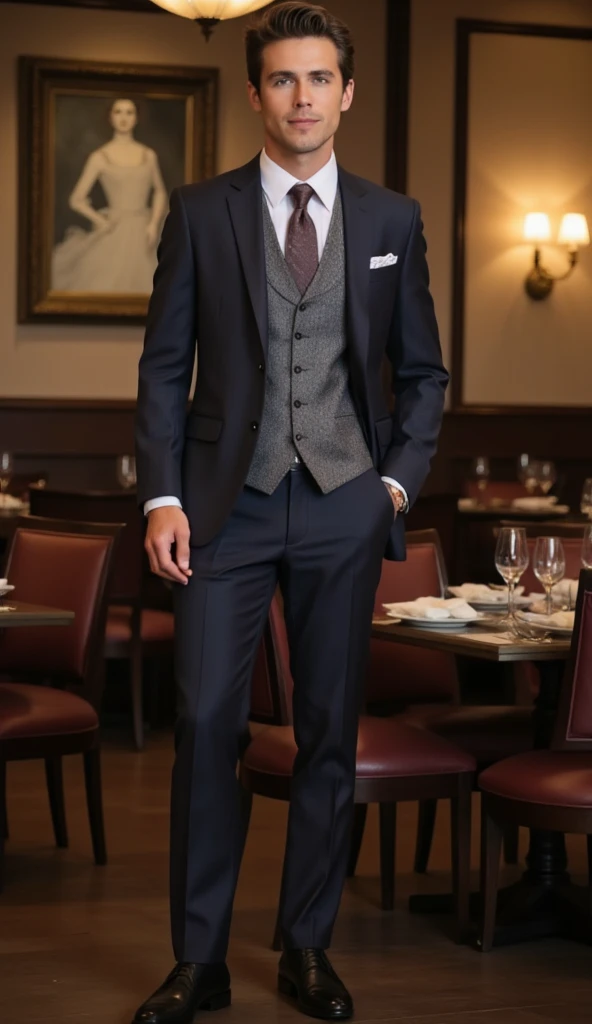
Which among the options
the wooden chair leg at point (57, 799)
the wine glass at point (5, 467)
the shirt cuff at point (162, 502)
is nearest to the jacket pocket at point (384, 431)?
the shirt cuff at point (162, 502)

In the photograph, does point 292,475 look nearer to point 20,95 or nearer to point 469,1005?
point 469,1005

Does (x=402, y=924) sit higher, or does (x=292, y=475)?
(x=292, y=475)

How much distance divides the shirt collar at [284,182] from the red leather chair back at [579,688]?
37.3 inches

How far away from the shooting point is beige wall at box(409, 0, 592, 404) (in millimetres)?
8086

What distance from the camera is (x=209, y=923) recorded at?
268 cm

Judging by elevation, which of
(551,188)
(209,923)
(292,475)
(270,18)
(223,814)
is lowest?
(209,923)

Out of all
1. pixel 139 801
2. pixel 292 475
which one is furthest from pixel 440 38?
pixel 292 475

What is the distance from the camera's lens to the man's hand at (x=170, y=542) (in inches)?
104

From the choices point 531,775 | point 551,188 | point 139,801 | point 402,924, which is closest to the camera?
point 531,775

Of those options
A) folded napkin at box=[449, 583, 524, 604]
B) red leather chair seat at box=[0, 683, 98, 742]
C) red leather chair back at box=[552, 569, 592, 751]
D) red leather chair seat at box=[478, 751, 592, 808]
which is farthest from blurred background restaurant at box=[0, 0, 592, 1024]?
red leather chair back at box=[552, 569, 592, 751]

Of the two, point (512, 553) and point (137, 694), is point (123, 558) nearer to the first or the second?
point (137, 694)

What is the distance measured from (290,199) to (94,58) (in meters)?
5.35

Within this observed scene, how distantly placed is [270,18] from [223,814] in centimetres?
135

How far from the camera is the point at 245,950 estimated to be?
329 centimetres
